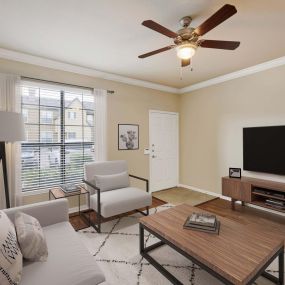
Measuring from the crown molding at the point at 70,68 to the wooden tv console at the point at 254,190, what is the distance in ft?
8.71

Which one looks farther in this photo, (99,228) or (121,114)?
(121,114)

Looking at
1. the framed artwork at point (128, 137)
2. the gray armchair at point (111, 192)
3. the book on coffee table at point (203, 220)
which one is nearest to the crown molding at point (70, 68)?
the framed artwork at point (128, 137)

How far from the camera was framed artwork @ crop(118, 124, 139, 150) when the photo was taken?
13.3 ft

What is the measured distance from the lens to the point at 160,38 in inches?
98.8

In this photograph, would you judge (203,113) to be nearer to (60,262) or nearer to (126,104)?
(126,104)

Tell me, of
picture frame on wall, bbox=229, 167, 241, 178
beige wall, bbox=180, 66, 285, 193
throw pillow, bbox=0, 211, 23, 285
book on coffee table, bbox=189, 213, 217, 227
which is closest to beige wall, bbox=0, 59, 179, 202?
beige wall, bbox=180, 66, 285, 193

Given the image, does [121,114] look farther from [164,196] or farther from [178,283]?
[178,283]

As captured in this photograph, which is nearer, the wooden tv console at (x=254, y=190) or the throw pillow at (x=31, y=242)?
the throw pillow at (x=31, y=242)

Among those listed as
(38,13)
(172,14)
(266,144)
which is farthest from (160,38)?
(266,144)

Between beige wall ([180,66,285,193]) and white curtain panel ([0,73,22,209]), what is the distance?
3.65m

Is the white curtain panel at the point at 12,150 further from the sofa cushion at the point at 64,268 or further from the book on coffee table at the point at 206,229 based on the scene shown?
the book on coffee table at the point at 206,229

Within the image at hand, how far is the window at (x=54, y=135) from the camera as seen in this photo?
10.1 ft

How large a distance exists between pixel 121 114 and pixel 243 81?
251cm

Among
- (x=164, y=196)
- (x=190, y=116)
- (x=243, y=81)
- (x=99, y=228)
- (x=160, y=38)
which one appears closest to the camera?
(x=160, y=38)
